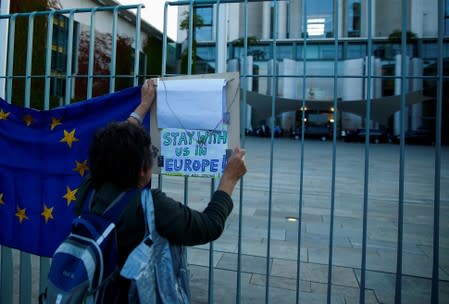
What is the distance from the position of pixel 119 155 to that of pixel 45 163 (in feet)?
5.24

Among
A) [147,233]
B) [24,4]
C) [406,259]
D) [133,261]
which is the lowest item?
[406,259]

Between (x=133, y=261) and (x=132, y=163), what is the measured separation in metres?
0.40

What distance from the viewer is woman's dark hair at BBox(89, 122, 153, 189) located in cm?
154

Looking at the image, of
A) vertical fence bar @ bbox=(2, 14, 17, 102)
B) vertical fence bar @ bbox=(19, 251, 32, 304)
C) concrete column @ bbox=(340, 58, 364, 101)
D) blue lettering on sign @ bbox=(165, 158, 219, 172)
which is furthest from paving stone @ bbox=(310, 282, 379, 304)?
concrete column @ bbox=(340, 58, 364, 101)

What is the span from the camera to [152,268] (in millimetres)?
1546

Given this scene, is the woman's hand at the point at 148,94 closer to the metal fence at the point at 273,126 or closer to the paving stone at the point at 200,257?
the metal fence at the point at 273,126

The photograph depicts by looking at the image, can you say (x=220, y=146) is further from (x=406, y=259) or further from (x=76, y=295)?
(x=406, y=259)

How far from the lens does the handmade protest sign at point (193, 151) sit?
7.93 ft

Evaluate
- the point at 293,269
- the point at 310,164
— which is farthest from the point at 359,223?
the point at 310,164

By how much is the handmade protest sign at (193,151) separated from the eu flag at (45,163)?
415 millimetres

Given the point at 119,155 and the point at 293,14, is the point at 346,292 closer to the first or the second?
the point at 293,14

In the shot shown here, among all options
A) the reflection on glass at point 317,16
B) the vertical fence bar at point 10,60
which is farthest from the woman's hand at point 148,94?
the vertical fence bar at point 10,60

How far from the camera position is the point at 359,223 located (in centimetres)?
642

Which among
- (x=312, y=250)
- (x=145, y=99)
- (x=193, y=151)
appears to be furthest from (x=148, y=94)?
(x=312, y=250)
